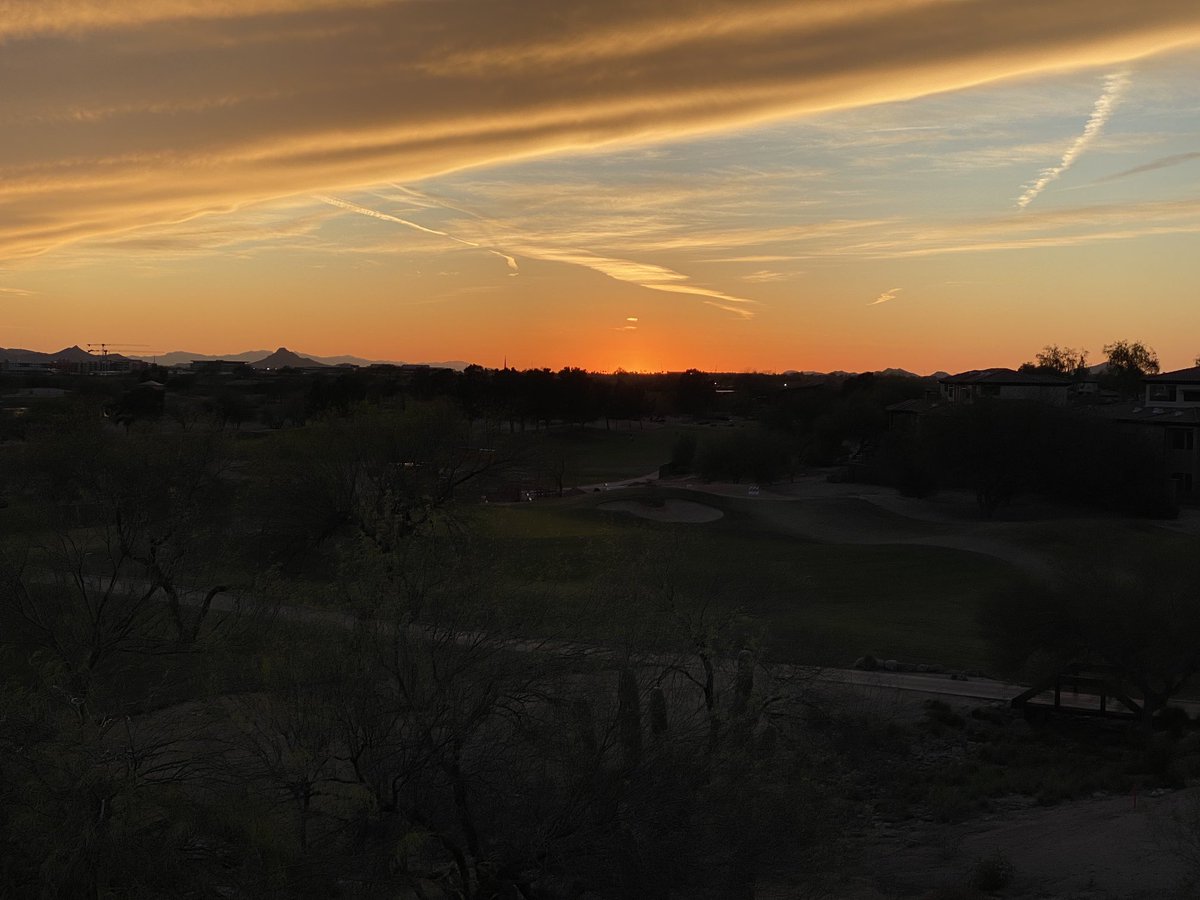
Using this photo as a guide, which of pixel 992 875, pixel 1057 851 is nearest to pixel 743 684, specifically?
pixel 992 875

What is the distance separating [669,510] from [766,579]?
2866 centimetres

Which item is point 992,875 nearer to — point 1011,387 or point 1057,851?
point 1057,851

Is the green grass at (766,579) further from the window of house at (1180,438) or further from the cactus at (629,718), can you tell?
the window of house at (1180,438)

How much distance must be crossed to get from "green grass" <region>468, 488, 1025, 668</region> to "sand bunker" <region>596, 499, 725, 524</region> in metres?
0.93

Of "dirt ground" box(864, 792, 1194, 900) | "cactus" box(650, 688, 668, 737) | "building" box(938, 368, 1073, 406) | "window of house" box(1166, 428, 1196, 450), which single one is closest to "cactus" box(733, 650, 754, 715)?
"cactus" box(650, 688, 668, 737)

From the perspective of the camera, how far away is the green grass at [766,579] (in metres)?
25.7

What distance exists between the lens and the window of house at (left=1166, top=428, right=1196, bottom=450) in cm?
7062

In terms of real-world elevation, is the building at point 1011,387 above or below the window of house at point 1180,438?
above

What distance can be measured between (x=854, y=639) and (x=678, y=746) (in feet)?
63.4

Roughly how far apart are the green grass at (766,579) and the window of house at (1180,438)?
28752 mm

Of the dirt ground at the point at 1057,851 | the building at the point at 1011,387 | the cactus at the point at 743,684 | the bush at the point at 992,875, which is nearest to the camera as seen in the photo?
the dirt ground at the point at 1057,851

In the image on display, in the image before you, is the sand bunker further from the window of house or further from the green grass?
the window of house

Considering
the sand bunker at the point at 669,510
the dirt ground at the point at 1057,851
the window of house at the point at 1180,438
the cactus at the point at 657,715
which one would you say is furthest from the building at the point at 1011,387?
the cactus at the point at 657,715

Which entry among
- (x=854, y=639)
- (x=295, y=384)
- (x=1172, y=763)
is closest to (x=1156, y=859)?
(x=1172, y=763)
